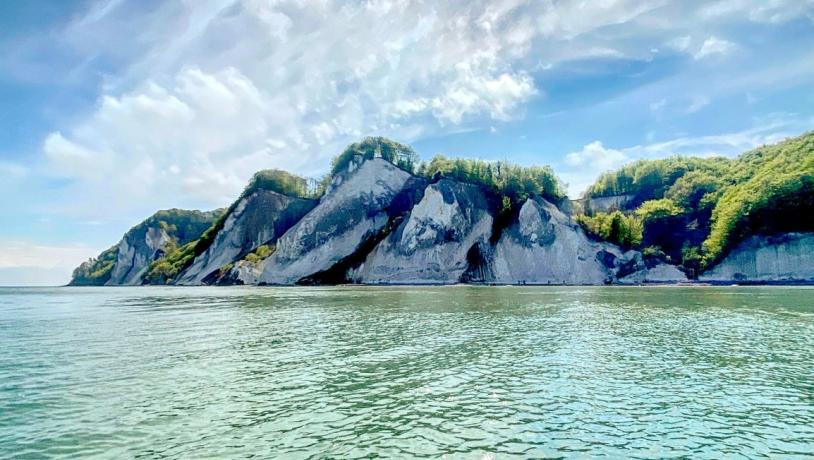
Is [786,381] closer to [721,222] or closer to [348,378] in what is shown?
[348,378]

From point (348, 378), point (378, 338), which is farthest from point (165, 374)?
point (378, 338)

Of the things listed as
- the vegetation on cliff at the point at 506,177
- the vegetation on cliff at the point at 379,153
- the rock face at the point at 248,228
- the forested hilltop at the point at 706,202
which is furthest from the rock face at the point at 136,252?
the forested hilltop at the point at 706,202

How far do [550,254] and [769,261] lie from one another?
39.6 m

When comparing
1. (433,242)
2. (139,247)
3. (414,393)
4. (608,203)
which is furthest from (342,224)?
(139,247)

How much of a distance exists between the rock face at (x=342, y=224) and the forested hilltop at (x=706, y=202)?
166 feet

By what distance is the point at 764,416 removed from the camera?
38.2 feet

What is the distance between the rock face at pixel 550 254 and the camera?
334 feet

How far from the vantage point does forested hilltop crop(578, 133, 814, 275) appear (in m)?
87.6

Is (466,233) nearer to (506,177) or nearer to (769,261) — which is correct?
(506,177)

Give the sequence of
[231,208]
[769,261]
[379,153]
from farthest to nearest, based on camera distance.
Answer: [231,208], [379,153], [769,261]

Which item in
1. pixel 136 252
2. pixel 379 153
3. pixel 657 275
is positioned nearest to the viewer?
pixel 657 275

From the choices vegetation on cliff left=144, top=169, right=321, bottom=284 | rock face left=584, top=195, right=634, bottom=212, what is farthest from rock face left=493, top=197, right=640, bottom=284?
vegetation on cliff left=144, top=169, right=321, bottom=284

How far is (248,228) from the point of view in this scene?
456 feet

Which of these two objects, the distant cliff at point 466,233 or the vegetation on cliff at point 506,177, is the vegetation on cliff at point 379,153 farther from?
the vegetation on cliff at point 506,177
